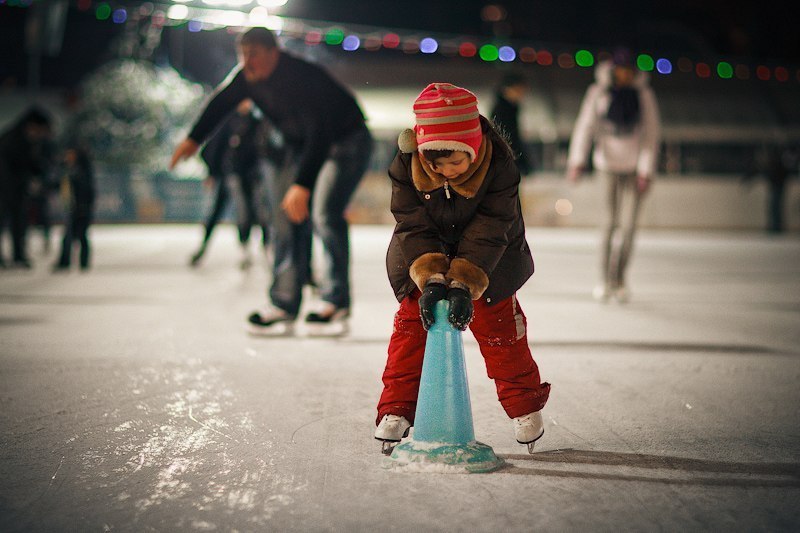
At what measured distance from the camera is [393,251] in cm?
292

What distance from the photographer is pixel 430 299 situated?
8.71 ft

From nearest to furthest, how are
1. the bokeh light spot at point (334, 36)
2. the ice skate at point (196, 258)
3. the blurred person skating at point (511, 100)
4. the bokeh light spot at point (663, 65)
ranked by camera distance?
the blurred person skating at point (511, 100)
the ice skate at point (196, 258)
the bokeh light spot at point (334, 36)
the bokeh light spot at point (663, 65)

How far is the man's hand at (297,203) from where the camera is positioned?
470cm

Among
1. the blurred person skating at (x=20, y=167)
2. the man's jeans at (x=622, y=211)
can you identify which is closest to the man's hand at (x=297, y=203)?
the man's jeans at (x=622, y=211)

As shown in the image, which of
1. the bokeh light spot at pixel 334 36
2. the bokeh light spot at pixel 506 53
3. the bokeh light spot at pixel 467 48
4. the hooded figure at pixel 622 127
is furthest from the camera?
the bokeh light spot at pixel 467 48

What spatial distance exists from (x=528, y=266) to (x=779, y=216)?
54.2 feet

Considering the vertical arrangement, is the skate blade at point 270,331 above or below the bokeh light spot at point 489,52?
below

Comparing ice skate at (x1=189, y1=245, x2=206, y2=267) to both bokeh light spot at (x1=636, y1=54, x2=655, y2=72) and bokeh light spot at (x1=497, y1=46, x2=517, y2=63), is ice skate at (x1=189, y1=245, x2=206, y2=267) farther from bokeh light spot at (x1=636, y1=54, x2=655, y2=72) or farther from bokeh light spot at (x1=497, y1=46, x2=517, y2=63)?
bokeh light spot at (x1=636, y1=54, x2=655, y2=72)

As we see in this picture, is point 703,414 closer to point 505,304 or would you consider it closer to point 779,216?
point 505,304

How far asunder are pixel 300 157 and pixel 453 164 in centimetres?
244

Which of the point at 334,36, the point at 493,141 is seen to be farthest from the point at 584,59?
the point at 493,141

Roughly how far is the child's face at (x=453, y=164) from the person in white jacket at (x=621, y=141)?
160 inches

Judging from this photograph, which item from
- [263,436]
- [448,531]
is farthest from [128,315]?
[448,531]

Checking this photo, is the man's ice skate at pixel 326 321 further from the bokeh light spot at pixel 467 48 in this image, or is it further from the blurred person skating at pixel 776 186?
the blurred person skating at pixel 776 186
